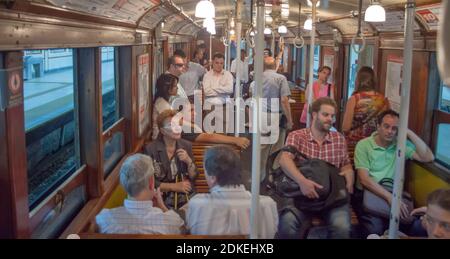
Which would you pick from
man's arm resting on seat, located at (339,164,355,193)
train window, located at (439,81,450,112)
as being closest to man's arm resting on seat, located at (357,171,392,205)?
man's arm resting on seat, located at (339,164,355,193)

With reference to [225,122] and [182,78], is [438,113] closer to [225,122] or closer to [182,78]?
[225,122]

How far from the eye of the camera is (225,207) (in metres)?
2.26

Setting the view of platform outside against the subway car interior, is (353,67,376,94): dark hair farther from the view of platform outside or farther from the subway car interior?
the view of platform outside

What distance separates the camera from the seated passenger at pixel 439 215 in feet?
6.55

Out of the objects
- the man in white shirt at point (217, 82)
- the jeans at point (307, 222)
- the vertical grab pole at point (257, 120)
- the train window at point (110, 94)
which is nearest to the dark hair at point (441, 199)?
the jeans at point (307, 222)

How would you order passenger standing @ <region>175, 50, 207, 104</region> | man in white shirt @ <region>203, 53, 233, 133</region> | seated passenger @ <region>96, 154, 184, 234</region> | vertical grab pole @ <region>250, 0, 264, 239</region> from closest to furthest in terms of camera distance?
vertical grab pole @ <region>250, 0, 264, 239</region>
seated passenger @ <region>96, 154, 184, 234</region>
man in white shirt @ <region>203, 53, 233, 133</region>
passenger standing @ <region>175, 50, 207, 104</region>

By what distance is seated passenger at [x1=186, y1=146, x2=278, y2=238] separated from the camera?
225cm

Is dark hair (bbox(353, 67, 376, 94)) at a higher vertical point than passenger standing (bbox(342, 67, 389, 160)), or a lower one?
higher

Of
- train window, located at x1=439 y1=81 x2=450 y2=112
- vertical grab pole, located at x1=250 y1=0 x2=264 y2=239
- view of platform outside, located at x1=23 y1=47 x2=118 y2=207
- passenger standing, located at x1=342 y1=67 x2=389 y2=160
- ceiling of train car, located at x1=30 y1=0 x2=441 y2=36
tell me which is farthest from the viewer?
train window, located at x1=439 y1=81 x2=450 y2=112

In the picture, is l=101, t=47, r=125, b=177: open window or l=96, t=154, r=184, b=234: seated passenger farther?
l=101, t=47, r=125, b=177: open window

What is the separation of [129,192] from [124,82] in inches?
124

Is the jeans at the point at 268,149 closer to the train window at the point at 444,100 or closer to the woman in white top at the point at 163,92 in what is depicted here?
the woman in white top at the point at 163,92

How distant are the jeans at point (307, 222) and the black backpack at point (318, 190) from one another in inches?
1.4

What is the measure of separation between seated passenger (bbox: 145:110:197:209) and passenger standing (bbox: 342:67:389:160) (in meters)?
1.34
